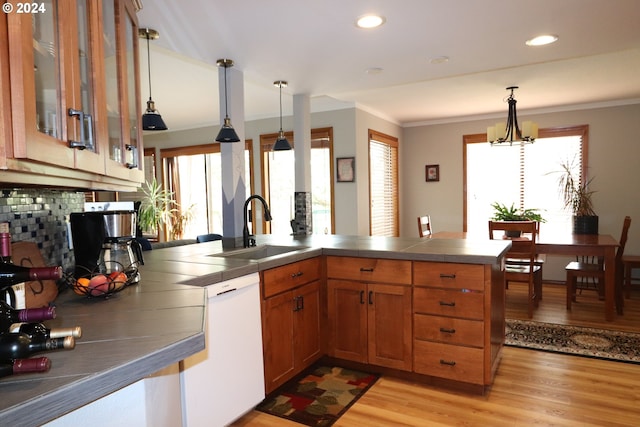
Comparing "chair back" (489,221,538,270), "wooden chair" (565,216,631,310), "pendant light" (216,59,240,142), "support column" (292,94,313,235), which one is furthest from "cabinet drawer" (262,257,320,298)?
"wooden chair" (565,216,631,310)

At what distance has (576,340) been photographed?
134 inches

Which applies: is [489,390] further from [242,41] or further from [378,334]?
[242,41]

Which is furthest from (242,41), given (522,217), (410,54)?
(522,217)

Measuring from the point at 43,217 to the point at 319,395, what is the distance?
1856 mm

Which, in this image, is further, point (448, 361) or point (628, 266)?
point (628, 266)

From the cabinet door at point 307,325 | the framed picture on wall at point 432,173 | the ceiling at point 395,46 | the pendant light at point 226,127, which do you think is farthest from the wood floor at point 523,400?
the framed picture on wall at point 432,173

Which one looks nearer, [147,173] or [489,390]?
[489,390]

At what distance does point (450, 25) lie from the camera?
2.30 m

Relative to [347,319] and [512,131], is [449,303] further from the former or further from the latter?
[512,131]

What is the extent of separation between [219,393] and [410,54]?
2450 mm

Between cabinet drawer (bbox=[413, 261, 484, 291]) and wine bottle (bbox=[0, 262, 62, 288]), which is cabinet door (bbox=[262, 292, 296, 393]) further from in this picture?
wine bottle (bbox=[0, 262, 62, 288])

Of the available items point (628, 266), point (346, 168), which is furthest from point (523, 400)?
point (346, 168)

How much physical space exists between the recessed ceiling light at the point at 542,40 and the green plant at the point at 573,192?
3.33 meters

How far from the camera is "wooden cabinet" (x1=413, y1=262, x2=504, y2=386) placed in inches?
95.8
